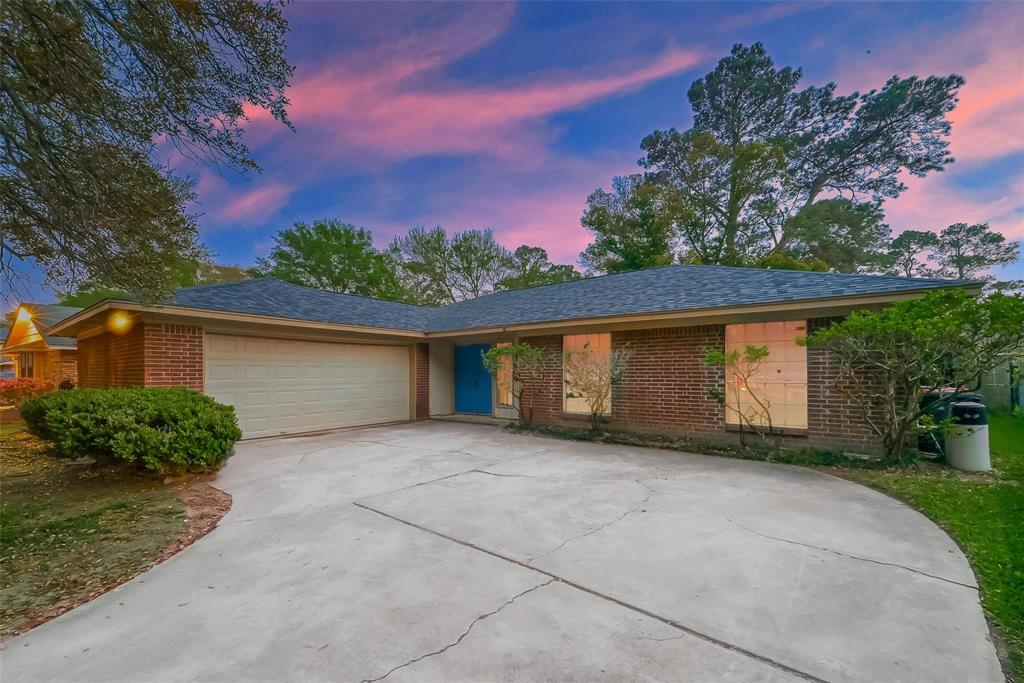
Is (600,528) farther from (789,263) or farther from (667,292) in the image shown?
(789,263)

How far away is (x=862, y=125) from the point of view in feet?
70.3

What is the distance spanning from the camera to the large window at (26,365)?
18.1 metres

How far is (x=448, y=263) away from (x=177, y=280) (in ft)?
57.3

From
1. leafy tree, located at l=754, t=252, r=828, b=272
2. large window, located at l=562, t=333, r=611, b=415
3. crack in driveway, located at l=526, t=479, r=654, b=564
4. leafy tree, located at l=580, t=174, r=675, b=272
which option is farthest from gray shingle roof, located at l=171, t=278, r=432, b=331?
leafy tree, located at l=754, t=252, r=828, b=272

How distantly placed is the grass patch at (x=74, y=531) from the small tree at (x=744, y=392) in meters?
7.58

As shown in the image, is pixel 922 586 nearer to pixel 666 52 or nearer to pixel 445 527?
pixel 445 527

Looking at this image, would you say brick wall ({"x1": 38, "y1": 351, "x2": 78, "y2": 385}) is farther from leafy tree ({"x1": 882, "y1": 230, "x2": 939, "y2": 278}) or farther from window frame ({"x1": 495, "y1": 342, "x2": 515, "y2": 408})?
leafy tree ({"x1": 882, "y1": 230, "x2": 939, "y2": 278})

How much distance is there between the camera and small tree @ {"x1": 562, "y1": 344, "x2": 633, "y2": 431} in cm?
880

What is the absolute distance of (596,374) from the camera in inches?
351

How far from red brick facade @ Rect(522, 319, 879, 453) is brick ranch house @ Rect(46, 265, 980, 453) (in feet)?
0.07

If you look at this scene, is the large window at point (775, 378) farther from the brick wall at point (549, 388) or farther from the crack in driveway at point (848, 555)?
the crack in driveway at point (848, 555)

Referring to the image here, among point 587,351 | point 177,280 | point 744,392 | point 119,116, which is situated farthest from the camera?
point 177,280

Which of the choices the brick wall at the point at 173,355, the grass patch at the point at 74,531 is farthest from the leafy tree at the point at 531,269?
the grass patch at the point at 74,531

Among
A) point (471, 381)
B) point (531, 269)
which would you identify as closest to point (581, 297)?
point (471, 381)
